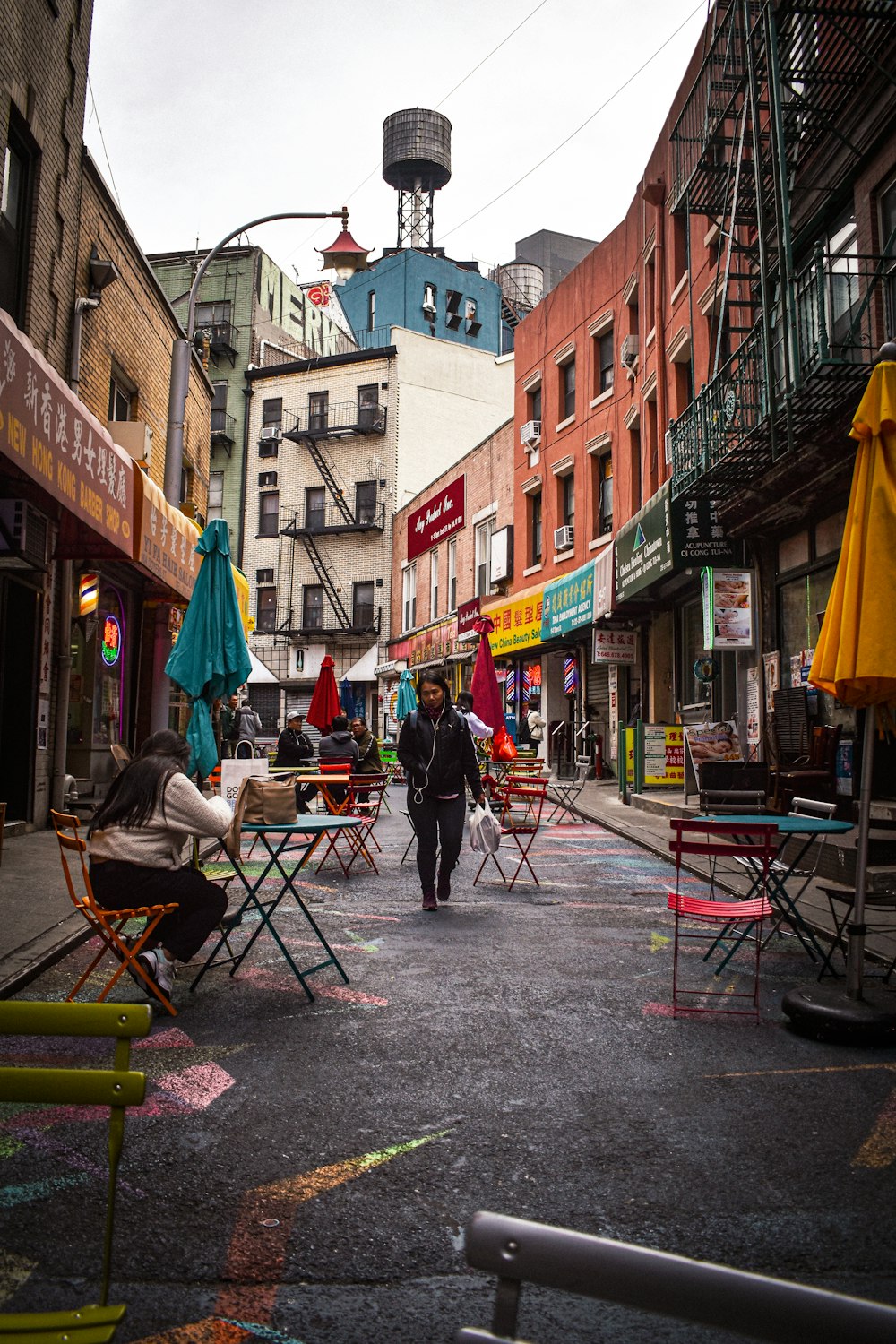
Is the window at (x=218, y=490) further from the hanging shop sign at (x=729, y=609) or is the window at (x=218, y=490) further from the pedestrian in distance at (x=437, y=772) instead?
the pedestrian in distance at (x=437, y=772)

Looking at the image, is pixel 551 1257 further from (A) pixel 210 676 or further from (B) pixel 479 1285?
(A) pixel 210 676

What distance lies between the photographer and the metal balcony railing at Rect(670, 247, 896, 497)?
32.1ft

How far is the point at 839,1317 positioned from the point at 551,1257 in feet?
1.17

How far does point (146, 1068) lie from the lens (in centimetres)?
414

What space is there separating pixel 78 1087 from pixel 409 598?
3696 cm

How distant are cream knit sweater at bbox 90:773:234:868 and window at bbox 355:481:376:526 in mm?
36976

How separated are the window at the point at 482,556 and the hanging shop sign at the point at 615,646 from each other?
936 cm

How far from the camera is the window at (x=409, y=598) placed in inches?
1492

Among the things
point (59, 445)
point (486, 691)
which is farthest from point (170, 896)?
point (486, 691)

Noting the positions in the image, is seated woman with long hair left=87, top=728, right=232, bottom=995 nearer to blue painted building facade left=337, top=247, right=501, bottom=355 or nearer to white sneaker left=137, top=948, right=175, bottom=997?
white sneaker left=137, top=948, right=175, bottom=997

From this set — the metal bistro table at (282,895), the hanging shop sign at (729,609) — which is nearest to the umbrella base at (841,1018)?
the metal bistro table at (282,895)

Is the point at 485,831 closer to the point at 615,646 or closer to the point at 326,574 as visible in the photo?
the point at 615,646

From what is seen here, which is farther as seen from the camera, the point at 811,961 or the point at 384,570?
the point at 384,570

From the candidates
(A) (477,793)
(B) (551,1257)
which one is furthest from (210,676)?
(B) (551,1257)
